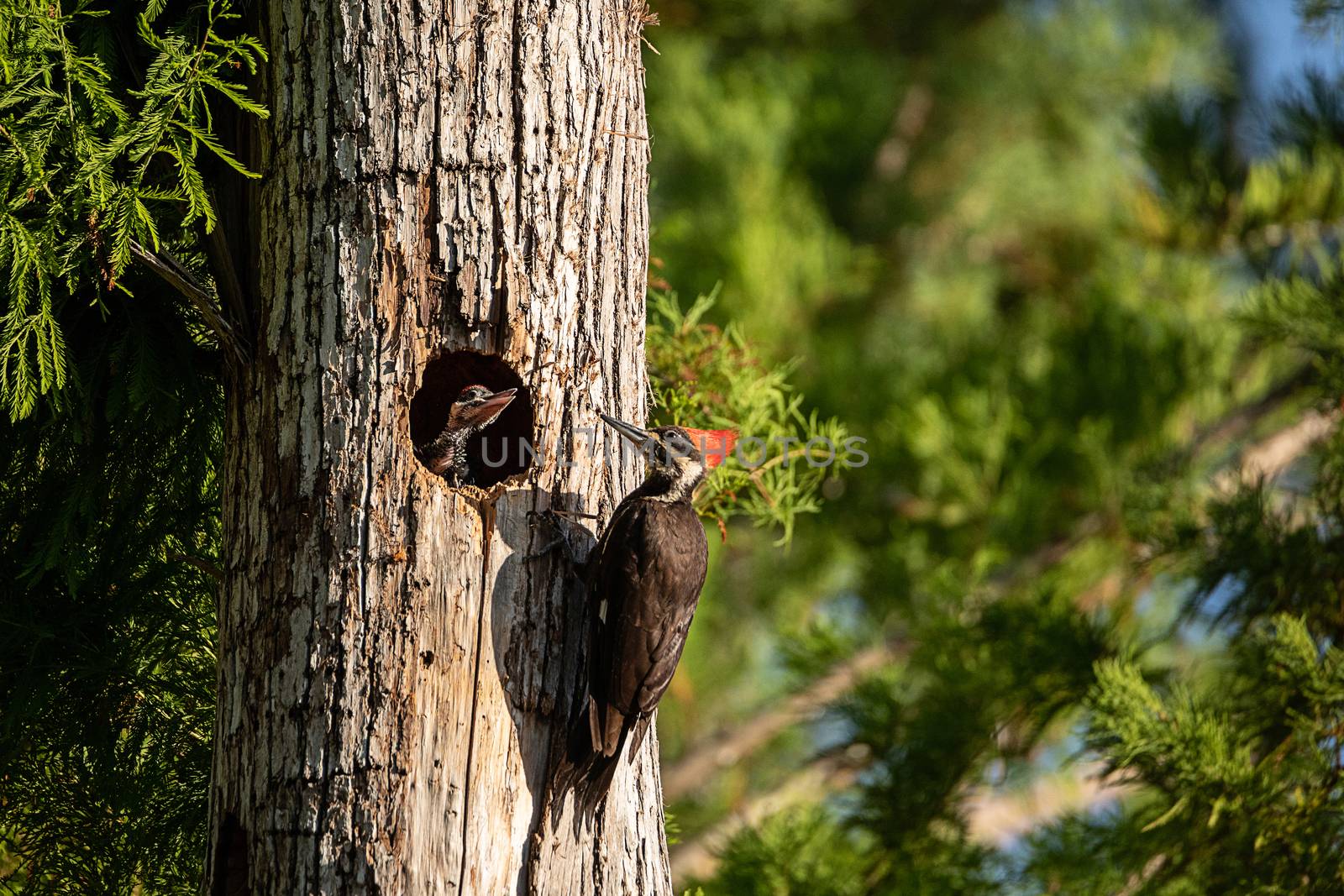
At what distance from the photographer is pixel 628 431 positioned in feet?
9.72

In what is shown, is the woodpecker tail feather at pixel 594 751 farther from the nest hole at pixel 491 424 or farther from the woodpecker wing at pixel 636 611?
the nest hole at pixel 491 424

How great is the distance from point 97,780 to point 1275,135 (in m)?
4.84

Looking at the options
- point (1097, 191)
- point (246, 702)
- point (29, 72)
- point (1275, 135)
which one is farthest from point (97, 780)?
point (1097, 191)

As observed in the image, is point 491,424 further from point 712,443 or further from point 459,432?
point 712,443

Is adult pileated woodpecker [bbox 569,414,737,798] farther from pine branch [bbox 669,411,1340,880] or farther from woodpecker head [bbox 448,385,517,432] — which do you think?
pine branch [bbox 669,411,1340,880]

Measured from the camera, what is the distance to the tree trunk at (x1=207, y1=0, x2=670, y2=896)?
2.62m

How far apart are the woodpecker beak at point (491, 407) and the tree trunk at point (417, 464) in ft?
0.18

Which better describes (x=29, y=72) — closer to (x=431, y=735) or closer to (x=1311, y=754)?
(x=431, y=735)

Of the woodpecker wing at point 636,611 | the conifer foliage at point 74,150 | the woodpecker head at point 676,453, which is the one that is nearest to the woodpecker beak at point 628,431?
the woodpecker head at point 676,453

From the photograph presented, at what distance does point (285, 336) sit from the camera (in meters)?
2.85

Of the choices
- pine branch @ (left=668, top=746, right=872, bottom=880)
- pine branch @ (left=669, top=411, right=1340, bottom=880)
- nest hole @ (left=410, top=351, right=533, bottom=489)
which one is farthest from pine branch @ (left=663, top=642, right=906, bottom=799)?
nest hole @ (left=410, top=351, right=533, bottom=489)

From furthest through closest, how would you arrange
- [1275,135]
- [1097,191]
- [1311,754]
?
[1097,191] < [1275,135] < [1311,754]

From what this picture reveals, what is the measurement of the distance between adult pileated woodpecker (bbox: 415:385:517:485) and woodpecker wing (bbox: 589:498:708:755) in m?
0.45

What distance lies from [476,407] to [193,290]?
706 mm
